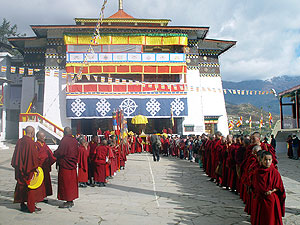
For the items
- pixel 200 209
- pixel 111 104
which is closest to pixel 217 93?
pixel 111 104

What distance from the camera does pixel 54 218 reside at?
468 cm

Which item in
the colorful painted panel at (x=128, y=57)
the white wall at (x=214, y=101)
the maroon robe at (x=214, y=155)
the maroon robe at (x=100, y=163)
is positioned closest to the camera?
the maroon robe at (x=100, y=163)

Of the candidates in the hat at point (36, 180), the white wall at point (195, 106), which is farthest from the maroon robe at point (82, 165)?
the white wall at point (195, 106)

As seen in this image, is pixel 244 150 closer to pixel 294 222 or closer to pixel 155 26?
pixel 294 222

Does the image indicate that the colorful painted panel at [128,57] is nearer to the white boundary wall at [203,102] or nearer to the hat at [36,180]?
the white boundary wall at [203,102]

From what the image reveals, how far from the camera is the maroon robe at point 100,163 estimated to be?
7.45 meters

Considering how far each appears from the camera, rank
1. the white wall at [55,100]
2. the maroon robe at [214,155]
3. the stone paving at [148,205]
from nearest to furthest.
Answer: the stone paving at [148,205], the maroon robe at [214,155], the white wall at [55,100]

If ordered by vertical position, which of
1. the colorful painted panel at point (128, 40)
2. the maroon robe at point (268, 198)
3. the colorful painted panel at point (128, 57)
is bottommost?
the maroon robe at point (268, 198)

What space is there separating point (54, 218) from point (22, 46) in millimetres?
21130

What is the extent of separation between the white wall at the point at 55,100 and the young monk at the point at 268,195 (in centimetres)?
1840

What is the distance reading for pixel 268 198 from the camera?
12.2 ft

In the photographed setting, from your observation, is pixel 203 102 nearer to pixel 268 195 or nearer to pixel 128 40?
pixel 128 40

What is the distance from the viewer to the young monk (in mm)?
3691

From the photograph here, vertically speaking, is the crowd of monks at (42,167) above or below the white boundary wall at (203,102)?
below
